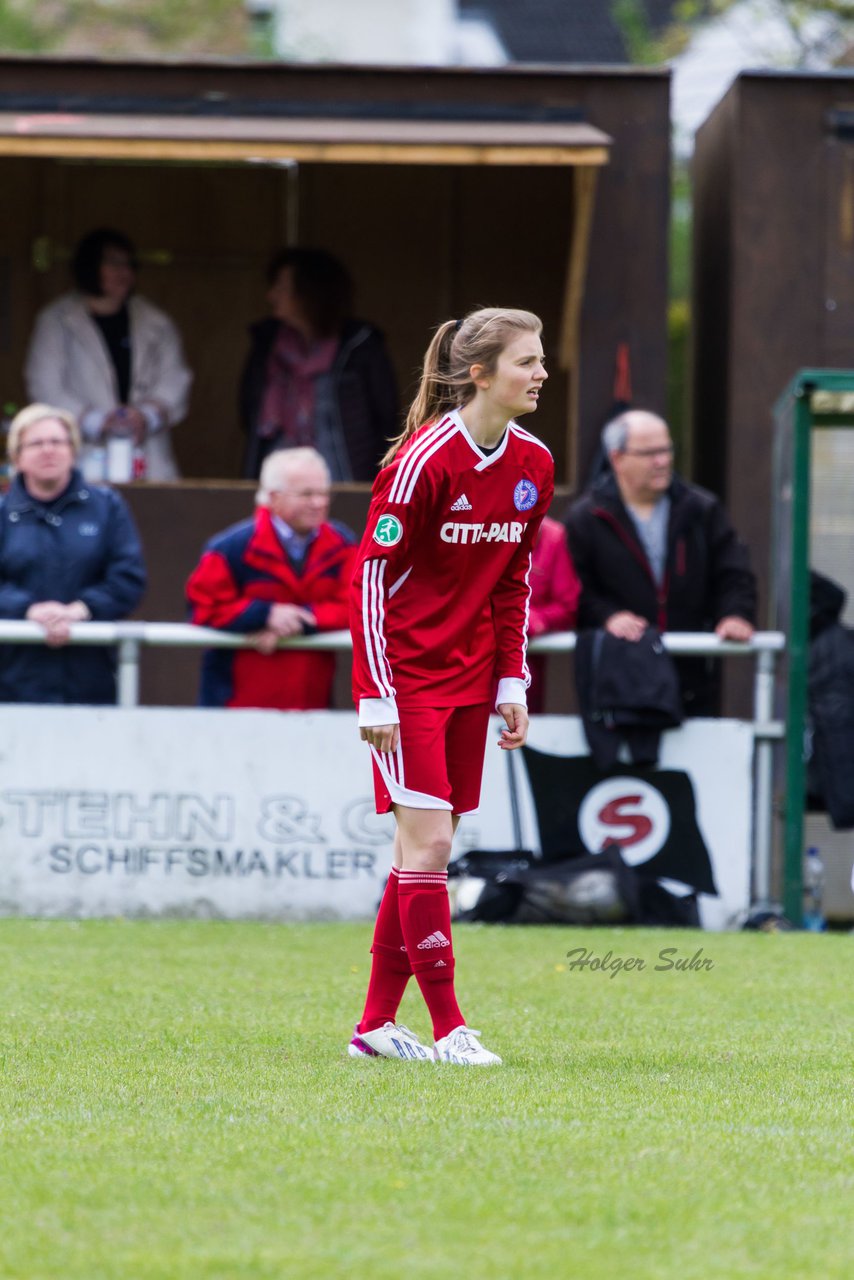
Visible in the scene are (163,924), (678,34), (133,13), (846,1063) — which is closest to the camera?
(846,1063)

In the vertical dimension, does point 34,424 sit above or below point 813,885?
above

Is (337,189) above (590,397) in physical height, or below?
Answer: above

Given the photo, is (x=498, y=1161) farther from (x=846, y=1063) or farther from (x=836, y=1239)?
(x=846, y=1063)

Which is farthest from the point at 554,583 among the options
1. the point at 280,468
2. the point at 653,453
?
the point at 280,468

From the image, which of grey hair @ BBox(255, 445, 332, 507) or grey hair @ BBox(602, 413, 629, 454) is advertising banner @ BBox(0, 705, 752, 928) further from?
grey hair @ BBox(602, 413, 629, 454)

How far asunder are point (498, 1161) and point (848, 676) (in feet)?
20.3

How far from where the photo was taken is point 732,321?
40.4 ft

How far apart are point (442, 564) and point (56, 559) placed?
441cm

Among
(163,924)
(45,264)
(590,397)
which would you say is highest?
(45,264)

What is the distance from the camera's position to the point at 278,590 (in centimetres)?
947

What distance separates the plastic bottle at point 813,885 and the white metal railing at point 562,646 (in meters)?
0.37

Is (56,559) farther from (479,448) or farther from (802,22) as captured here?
(802,22)

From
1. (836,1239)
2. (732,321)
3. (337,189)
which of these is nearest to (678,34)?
(337,189)

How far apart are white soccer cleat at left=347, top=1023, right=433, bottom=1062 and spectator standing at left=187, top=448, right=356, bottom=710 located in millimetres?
3990
